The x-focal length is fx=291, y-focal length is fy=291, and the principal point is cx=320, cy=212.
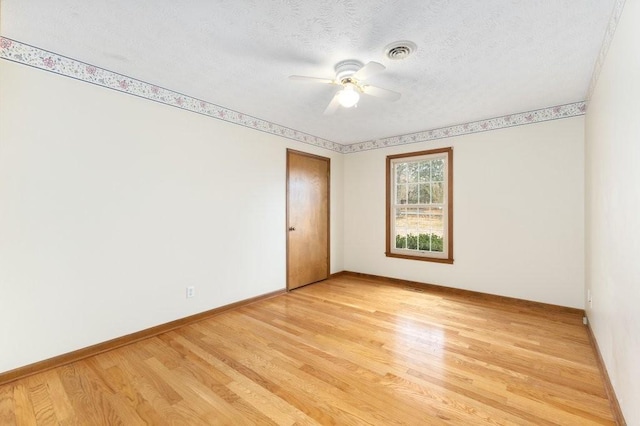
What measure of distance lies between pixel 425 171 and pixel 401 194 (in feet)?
1.69

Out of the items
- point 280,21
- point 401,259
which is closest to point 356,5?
point 280,21

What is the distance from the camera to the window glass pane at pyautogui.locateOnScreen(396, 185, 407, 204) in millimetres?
4677

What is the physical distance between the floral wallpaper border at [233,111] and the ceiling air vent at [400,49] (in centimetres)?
111

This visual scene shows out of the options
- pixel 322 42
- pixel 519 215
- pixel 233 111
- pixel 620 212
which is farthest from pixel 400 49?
pixel 519 215

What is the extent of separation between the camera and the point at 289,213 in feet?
14.0

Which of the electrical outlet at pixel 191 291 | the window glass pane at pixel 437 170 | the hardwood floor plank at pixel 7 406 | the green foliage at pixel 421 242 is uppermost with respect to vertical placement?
the window glass pane at pixel 437 170

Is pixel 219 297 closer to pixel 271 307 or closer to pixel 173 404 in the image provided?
pixel 271 307

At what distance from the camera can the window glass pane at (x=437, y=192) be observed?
4281mm

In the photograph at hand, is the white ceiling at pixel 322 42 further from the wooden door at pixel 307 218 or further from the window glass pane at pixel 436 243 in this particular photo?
the window glass pane at pixel 436 243

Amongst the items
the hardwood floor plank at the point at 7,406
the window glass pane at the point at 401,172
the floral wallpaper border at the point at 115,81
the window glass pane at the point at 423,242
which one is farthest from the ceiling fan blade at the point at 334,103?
the hardwood floor plank at the point at 7,406

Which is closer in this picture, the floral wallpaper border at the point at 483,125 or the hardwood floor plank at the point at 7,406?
the hardwood floor plank at the point at 7,406

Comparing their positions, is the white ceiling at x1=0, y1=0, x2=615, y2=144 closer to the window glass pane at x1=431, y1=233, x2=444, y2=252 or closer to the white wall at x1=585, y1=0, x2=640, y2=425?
the white wall at x1=585, y1=0, x2=640, y2=425

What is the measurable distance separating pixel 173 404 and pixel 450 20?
2945 millimetres

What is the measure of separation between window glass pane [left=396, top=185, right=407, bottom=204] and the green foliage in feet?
1.86
